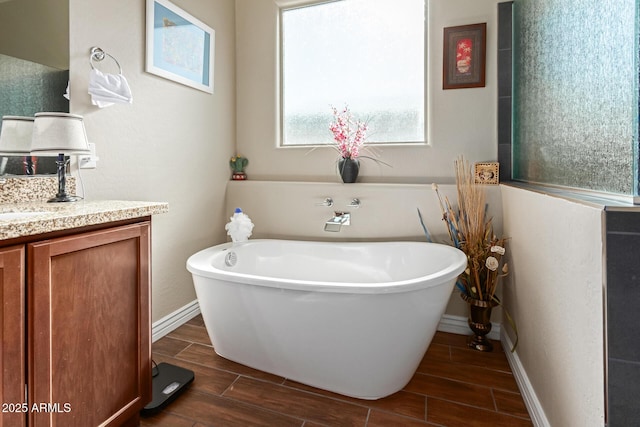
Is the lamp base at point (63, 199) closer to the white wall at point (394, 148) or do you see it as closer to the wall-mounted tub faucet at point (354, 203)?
the white wall at point (394, 148)

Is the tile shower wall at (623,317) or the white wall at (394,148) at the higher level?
the white wall at (394,148)

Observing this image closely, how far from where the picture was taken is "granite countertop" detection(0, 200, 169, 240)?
0.89 meters

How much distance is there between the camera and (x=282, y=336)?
5.24 ft

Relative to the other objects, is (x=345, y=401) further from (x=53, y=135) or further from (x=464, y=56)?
(x=464, y=56)

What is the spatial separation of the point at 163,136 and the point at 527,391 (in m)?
2.38

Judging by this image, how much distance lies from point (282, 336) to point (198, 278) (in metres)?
0.52

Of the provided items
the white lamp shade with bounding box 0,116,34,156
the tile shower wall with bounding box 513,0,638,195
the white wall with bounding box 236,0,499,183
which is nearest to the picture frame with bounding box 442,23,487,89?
the white wall with bounding box 236,0,499,183

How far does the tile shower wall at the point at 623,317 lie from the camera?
0.76 meters

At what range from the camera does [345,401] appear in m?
1.54

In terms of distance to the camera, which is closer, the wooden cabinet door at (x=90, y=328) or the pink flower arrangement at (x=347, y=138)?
the wooden cabinet door at (x=90, y=328)

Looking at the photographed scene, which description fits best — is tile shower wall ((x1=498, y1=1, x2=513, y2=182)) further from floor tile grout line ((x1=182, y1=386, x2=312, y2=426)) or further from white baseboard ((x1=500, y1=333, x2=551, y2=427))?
floor tile grout line ((x1=182, y1=386, x2=312, y2=426))

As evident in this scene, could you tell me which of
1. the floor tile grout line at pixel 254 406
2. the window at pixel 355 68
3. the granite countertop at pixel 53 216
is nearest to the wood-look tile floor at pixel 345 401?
the floor tile grout line at pixel 254 406

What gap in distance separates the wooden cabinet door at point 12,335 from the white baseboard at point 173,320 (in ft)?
3.77

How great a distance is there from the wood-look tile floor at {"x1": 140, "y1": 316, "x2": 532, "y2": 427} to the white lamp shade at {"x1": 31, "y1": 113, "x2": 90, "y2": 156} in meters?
1.18
